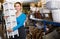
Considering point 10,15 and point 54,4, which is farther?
point 10,15

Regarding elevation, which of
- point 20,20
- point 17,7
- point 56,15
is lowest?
point 20,20

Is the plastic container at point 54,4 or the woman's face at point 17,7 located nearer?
the plastic container at point 54,4

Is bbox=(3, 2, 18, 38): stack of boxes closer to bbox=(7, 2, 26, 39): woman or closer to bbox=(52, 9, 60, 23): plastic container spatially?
bbox=(7, 2, 26, 39): woman

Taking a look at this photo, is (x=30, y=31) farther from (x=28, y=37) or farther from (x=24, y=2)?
(x=24, y=2)

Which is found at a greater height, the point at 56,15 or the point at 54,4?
the point at 54,4

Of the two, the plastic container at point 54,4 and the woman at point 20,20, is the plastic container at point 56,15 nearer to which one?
the plastic container at point 54,4

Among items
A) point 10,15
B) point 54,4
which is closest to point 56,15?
point 54,4

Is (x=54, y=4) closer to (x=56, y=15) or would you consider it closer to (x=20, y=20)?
(x=56, y=15)

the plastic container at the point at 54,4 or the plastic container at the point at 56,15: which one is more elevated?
the plastic container at the point at 54,4

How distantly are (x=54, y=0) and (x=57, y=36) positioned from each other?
540 mm

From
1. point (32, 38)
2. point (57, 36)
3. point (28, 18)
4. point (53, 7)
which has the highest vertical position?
point (53, 7)

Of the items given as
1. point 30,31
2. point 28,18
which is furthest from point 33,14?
point 30,31

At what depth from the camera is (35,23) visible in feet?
Answer: 10.6

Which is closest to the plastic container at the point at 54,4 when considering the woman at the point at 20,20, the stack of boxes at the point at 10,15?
the woman at the point at 20,20
